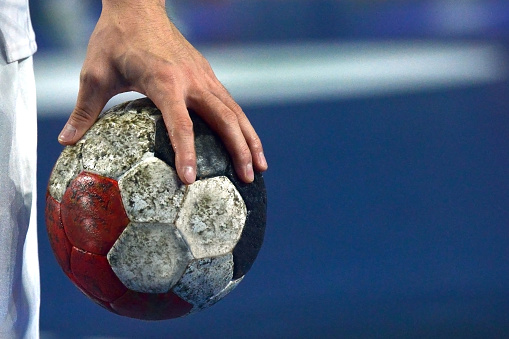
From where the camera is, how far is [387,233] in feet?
10.8

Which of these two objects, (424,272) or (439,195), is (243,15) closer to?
(439,195)

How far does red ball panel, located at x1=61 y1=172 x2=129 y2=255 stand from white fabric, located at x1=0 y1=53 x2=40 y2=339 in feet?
0.59

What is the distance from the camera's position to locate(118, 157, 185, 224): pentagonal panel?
117cm

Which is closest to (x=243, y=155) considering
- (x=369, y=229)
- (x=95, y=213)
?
(x=95, y=213)

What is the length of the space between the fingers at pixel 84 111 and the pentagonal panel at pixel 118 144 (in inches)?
0.8

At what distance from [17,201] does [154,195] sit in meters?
0.35

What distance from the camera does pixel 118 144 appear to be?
47.7 inches

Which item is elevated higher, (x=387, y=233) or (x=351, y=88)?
(x=351, y=88)

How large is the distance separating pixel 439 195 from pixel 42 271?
199cm

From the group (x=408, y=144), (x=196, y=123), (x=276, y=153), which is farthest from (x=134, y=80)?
(x=408, y=144)

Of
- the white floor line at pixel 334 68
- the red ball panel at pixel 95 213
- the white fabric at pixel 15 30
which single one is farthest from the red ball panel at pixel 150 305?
the white floor line at pixel 334 68

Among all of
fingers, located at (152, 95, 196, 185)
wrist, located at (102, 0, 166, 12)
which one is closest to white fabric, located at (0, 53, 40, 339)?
wrist, located at (102, 0, 166, 12)

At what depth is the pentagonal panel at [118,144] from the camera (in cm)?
120

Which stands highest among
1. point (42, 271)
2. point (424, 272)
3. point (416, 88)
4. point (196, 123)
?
point (416, 88)
